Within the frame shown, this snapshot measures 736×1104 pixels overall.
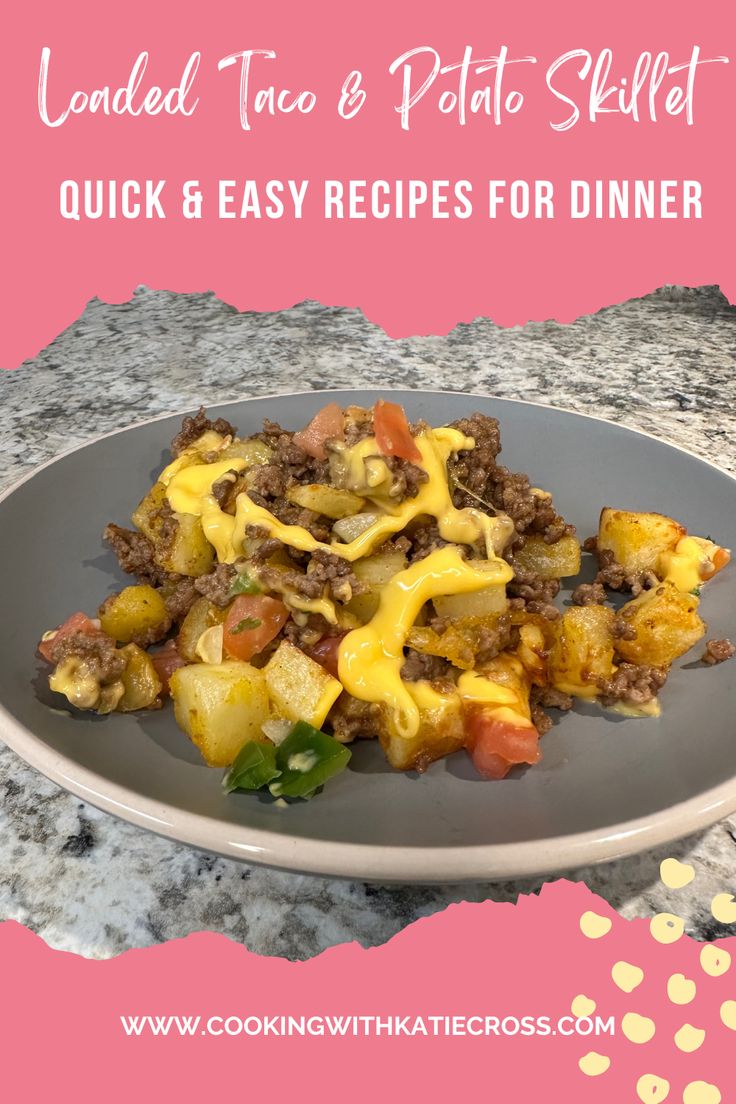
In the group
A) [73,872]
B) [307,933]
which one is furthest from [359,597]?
[73,872]

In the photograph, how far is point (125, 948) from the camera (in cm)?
221

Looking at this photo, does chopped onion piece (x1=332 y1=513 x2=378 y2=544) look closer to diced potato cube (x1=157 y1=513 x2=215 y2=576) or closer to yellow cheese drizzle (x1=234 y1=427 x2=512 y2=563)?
yellow cheese drizzle (x1=234 y1=427 x2=512 y2=563)

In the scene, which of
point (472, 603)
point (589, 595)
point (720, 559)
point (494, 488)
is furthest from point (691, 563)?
point (472, 603)

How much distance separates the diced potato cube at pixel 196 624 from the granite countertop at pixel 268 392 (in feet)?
1.57

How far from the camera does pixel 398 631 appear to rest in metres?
2.41

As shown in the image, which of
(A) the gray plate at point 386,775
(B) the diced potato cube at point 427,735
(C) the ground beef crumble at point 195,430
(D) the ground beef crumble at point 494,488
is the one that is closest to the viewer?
(A) the gray plate at point 386,775

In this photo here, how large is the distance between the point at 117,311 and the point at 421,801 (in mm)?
4968

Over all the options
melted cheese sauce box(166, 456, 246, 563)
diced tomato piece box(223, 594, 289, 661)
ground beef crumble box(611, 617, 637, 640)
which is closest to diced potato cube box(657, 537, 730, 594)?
ground beef crumble box(611, 617, 637, 640)

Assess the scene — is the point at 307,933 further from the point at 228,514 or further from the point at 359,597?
the point at 228,514

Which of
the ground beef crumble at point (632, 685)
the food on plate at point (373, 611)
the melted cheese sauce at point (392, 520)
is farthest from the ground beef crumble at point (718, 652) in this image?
the melted cheese sauce at point (392, 520)

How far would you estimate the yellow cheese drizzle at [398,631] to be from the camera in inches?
89.6

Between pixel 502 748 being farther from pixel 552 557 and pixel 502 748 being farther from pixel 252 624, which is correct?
pixel 552 557

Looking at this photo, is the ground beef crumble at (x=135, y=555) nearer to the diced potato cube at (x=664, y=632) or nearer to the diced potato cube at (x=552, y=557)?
the diced potato cube at (x=552, y=557)

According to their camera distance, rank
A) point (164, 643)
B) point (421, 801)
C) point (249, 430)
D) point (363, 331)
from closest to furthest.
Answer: point (421, 801) → point (164, 643) → point (249, 430) → point (363, 331)
